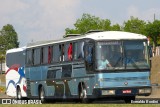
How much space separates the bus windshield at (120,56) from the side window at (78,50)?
4.51ft

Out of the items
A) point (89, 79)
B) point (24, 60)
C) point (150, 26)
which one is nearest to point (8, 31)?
point (150, 26)

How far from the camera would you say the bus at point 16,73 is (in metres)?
39.3

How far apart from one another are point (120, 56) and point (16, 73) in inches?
556

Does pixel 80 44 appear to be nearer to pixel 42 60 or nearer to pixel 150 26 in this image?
pixel 42 60

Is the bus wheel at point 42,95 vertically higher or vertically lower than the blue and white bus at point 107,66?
lower

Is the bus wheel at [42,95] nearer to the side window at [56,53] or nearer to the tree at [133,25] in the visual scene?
the side window at [56,53]

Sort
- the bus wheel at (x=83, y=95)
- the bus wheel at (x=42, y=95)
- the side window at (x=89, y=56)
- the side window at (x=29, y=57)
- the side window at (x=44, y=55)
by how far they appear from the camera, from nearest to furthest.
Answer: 1. the side window at (x=89, y=56)
2. the bus wheel at (x=83, y=95)
3. the side window at (x=44, y=55)
4. the bus wheel at (x=42, y=95)
5. the side window at (x=29, y=57)

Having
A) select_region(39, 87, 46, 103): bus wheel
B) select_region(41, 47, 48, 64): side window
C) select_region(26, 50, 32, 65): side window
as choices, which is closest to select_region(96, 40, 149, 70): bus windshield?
select_region(41, 47, 48, 64): side window

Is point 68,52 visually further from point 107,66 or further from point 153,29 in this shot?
point 153,29

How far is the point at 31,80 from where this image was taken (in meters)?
37.5

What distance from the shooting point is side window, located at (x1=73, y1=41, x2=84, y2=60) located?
97.7ft

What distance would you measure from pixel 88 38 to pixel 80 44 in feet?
3.14

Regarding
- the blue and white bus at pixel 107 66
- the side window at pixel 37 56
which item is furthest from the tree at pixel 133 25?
the blue and white bus at pixel 107 66

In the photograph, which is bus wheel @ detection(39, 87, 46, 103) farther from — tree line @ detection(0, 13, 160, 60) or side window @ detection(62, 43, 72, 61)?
tree line @ detection(0, 13, 160, 60)
